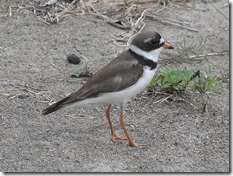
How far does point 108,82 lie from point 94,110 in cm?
83

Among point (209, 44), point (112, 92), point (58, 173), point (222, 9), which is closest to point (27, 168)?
point (58, 173)

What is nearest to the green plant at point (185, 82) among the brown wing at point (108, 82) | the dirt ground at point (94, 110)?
the dirt ground at point (94, 110)

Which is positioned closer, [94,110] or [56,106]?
[56,106]

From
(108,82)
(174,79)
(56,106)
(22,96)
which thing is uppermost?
(108,82)

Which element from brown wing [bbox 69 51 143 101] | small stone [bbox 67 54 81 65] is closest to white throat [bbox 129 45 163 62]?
brown wing [bbox 69 51 143 101]

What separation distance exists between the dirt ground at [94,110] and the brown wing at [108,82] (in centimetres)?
36

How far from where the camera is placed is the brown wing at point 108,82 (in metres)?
6.31

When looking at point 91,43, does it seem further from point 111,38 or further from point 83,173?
point 83,173

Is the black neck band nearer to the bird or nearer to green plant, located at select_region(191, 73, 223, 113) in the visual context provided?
the bird

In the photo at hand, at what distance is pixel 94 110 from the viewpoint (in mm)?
7117

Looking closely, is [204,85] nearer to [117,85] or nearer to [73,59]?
[117,85]

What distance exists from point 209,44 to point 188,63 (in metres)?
0.56

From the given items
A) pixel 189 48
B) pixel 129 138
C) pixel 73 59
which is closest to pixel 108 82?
pixel 129 138

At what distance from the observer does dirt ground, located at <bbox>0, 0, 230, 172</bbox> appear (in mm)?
6148
